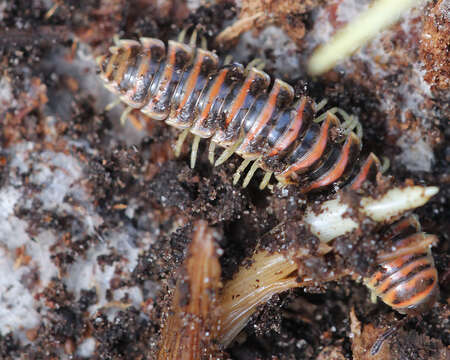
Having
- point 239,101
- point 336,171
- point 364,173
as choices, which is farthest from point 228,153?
point 364,173

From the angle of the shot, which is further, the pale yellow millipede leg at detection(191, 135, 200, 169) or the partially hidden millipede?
the pale yellow millipede leg at detection(191, 135, 200, 169)

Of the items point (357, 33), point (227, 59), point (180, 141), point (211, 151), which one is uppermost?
point (227, 59)

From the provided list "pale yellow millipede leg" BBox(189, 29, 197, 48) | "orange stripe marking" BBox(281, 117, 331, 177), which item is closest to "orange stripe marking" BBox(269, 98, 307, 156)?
"orange stripe marking" BBox(281, 117, 331, 177)

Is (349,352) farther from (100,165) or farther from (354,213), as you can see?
(100,165)

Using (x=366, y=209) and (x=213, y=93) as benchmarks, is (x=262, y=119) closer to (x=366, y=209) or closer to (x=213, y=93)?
(x=213, y=93)

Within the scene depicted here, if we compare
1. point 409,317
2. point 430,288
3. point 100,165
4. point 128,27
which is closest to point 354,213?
point 430,288

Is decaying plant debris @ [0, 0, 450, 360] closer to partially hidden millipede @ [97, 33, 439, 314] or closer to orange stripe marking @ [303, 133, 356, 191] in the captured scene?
orange stripe marking @ [303, 133, 356, 191]
